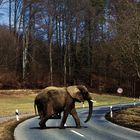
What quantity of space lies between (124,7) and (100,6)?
156 feet

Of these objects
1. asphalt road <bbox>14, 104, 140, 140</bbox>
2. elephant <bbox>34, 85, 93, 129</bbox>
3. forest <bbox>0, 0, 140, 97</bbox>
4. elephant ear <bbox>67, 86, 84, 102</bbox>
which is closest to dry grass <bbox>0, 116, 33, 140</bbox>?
asphalt road <bbox>14, 104, 140, 140</bbox>

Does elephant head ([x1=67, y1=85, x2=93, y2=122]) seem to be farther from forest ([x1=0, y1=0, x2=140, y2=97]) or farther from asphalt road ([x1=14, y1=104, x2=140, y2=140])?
forest ([x1=0, y1=0, x2=140, y2=97])

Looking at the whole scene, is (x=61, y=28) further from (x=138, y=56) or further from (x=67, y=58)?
(x=138, y=56)

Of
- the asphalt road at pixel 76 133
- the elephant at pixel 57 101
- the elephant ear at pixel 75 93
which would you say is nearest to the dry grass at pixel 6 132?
the asphalt road at pixel 76 133

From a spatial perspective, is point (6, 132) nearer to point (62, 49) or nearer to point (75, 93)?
point (75, 93)

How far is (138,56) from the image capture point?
4116 centimetres

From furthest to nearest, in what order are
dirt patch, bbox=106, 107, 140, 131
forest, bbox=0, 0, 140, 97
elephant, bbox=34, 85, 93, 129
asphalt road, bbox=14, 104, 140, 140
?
forest, bbox=0, 0, 140, 97
dirt patch, bbox=106, 107, 140, 131
elephant, bbox=34, 85, 93, 129
asphalt road, bbox=14, 104, 140, 140

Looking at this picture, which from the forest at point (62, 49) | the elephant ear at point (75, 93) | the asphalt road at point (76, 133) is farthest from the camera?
the forest at point (62, 49)

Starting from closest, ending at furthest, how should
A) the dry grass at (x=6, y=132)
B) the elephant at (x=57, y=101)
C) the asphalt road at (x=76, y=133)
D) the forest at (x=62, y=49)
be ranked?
A: the asphalt road at (x=76, y=133) < the dry grass at (x=6, y=132) < the elephant at (x=57, y=101) < the forest at (x=62, y=49)

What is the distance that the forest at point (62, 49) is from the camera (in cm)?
7769

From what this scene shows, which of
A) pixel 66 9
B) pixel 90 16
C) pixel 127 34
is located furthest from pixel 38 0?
pixel 127 34

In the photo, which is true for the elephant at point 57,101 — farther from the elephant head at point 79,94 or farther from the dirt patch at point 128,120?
the dirt patch at point 128,120

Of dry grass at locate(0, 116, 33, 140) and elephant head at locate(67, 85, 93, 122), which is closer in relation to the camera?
dry grass at locate(0, 116, 33, 140)

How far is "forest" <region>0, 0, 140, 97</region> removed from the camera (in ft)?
255
